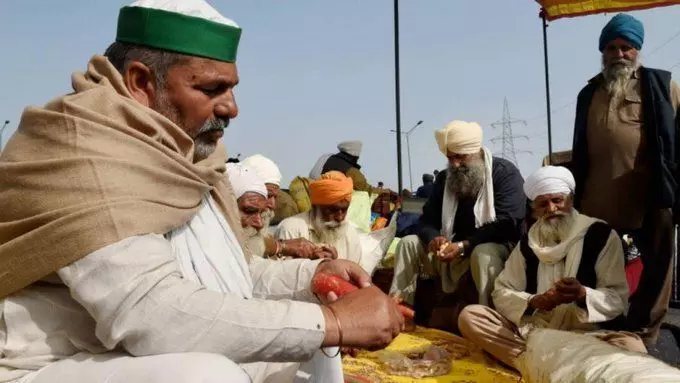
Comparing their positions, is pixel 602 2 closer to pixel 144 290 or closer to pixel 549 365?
pixel 549 365

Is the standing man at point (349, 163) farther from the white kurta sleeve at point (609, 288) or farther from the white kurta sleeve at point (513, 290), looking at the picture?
the white kurta sleeve at point (609, 288)

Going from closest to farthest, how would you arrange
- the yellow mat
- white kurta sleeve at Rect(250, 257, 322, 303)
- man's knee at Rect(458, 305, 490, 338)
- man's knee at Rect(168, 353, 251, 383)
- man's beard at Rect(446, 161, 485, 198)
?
1. man's knee at Rect(168, 353, 251, 383)
2. white kurta sleeve at Rect(250, 257, 322, 303)
3. the yellow mat
4. man's knee at Rect(458, 305, 490, 338)
5. man's beard at Rect(446, 161, 485, 198)

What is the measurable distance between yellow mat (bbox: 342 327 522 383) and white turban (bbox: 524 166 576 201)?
1355 mm

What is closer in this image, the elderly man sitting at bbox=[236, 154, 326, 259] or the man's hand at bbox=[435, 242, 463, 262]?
the elderly man sitting at bbox=[236, 154, 326, 259]

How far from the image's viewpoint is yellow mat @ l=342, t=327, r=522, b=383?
495 cm

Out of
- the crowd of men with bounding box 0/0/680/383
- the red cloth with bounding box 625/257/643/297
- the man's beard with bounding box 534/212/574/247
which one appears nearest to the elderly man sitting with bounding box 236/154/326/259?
the man's beard with bounding box 534/212/574/247

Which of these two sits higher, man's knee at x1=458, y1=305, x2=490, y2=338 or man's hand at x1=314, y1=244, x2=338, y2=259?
man's hand at x1=314, y1=244, x2=338, y2=259

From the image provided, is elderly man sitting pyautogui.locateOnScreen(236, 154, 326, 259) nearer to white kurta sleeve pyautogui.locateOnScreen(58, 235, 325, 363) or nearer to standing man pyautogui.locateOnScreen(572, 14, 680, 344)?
standing man pyautogui.locateOnScreen(572, 14, 680, 344)

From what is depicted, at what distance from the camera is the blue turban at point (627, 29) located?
5.45m

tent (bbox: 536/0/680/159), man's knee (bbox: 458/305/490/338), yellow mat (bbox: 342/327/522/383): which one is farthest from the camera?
tent (bbox: 536/0/680/159)

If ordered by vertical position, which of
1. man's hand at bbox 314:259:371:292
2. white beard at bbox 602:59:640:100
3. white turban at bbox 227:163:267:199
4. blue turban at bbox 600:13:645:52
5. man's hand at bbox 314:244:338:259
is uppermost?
blue turban at bbox 600:13:645:52

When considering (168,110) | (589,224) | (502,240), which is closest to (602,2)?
(502,240)

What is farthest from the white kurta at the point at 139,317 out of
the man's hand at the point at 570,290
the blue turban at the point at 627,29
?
the blue turban at the point at 627,29

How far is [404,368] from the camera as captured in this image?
5.14 meters
